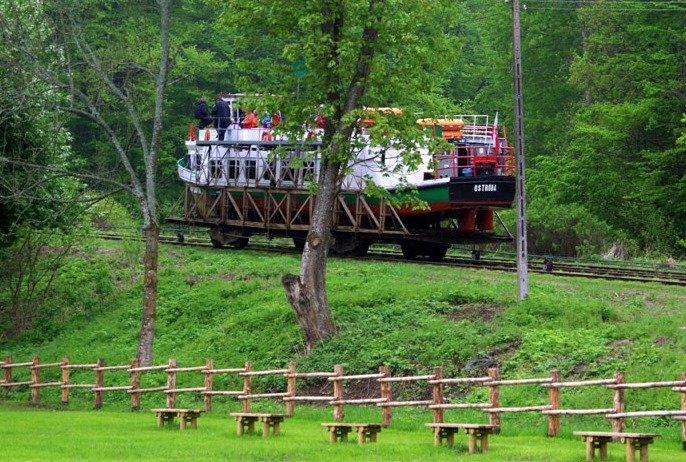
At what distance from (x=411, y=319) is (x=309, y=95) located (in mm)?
5106

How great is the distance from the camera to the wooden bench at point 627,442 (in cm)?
1720

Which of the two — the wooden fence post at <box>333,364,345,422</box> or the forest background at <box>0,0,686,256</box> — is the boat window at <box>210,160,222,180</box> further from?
the wooden fence post at <box>333,364,345,422</box>

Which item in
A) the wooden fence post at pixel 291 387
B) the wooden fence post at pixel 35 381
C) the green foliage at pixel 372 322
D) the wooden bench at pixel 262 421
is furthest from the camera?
the wooden fence post at pixel 35 381

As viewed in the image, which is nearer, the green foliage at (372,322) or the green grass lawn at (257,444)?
the green grass lawn at (257,444)

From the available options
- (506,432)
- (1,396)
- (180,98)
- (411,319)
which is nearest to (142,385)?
(1,396)

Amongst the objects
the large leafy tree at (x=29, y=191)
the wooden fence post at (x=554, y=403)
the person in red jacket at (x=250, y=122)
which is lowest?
the wooden fence post at (x=554, y=403)

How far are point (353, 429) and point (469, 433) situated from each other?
8.43 ft

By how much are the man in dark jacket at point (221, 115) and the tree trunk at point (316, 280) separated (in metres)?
13.2

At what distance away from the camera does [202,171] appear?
43969 millimetres

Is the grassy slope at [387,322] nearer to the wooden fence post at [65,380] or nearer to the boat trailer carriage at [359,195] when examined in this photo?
the wooden fence post at [65,380]

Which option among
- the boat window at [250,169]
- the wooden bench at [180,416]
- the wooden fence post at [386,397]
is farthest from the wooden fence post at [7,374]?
the boat window at [250,169]

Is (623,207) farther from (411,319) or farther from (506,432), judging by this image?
(506,432)

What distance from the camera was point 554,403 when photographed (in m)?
20.4

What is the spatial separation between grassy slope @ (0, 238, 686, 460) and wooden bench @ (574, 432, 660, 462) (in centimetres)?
311
